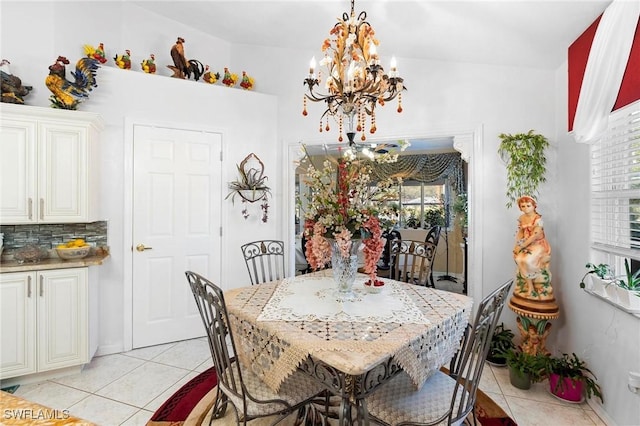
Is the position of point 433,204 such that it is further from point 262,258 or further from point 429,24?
point 262,258

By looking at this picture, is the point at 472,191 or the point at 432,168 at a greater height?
the point at 432,168

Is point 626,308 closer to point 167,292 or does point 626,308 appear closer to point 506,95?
point 506,95

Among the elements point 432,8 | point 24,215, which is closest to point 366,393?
point 432,8

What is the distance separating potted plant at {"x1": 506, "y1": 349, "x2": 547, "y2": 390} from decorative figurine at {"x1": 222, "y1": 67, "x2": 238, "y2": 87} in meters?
3.75

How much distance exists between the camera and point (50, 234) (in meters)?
2.84

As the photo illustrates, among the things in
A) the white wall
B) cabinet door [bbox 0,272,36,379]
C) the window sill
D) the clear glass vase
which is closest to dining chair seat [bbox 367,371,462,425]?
the clear glass vase

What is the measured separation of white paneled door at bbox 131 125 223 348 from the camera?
10.3 feet

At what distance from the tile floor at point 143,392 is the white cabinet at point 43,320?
0.61 feet

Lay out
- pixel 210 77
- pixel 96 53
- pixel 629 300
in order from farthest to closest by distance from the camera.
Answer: pixel 210 77, pixel 96 53, pixel 629 300

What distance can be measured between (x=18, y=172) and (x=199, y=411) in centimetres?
224

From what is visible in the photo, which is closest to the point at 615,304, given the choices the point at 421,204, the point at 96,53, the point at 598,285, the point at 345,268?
the point at 598,285

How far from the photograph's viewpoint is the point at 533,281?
250 centimetres

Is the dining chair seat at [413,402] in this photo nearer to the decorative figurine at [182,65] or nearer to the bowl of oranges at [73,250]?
the bowl of oranges at [73,250]

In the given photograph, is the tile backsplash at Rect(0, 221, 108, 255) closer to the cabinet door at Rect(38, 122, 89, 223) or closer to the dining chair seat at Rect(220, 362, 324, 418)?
the cabinet door at Rect(38, 122, 89, 223)
